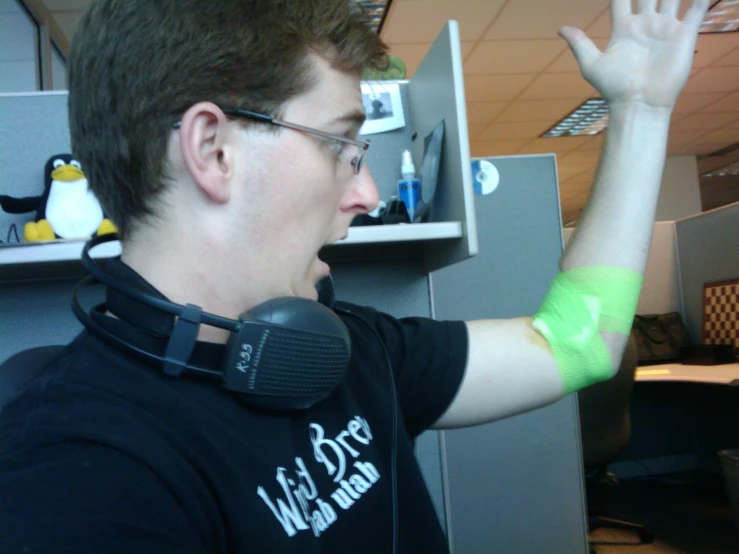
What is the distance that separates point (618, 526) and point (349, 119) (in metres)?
2.42

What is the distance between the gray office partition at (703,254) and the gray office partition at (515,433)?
1.51 metres

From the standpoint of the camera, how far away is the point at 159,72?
1.71 feet

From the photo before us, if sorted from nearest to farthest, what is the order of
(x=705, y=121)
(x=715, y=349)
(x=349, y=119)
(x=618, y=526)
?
(x=349, y=119) < (x=618, y=526) < (x=715, y=349) < (x=705, y=121)

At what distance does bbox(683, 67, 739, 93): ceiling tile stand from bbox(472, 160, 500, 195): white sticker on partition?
338 cm

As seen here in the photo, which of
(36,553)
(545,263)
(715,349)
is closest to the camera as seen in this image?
(36,553)

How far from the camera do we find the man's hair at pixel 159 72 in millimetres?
523

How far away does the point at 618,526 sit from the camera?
2.49 m

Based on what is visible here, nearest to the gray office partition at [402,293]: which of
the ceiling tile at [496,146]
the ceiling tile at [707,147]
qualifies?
the ceiling tile at [496,146]

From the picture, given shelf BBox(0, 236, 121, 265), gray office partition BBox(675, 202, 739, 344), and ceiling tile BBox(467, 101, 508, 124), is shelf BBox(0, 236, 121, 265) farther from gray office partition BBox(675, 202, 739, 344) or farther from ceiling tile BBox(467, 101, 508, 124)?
ceiling tile BBox(467, 101, 508, 124)

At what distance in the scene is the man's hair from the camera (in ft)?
1.72

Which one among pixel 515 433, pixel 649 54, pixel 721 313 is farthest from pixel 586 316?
pixel 721 313

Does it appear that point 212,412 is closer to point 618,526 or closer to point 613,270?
point 613,270

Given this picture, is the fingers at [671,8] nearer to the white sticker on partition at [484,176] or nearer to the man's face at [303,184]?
the man's face at [303,184]

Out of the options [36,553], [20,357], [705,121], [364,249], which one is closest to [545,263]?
[364,249]
